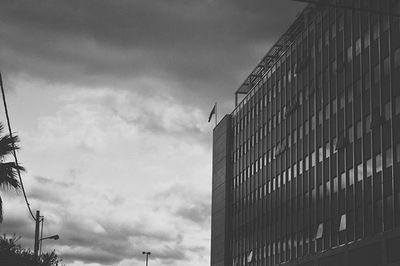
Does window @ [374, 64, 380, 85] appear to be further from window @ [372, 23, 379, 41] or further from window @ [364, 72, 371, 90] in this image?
window @ [372, 23, 379, 41]

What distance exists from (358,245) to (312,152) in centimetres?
1328

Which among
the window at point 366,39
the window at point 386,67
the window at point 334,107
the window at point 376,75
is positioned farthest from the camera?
the window at point 334,107

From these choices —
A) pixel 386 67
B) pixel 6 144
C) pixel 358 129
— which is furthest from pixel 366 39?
pixel 6 144

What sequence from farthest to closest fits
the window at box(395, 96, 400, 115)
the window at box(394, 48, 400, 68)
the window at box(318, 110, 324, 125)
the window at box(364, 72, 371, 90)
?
the window at box(318, 110, 324, 125) < the window at box(364, 72, 371, 90) < the window at box(394, 48, 400, 68) < the window at box(395, 96, 400, 115)

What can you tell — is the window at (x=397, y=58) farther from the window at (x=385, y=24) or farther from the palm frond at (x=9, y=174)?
the palm frond at (x=9, y=174)

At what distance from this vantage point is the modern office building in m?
46.3

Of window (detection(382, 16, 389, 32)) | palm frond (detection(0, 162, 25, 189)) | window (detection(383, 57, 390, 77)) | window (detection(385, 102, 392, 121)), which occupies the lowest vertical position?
palm frond (detection(0, 162, 25, 189))

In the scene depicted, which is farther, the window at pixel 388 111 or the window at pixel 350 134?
the window at pixel 350 134

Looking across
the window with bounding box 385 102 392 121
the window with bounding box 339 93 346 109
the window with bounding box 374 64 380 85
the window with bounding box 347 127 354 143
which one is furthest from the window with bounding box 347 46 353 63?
the window with bounding box 385 102 392 121

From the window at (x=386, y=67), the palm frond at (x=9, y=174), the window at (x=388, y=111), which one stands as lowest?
the palm frond at (x=9, y=174)

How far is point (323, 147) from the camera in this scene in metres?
57.2

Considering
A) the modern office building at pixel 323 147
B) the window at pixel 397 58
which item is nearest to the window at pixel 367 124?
the modern office building at pixel 323 147

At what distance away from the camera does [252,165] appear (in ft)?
266

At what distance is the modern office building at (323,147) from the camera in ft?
152
